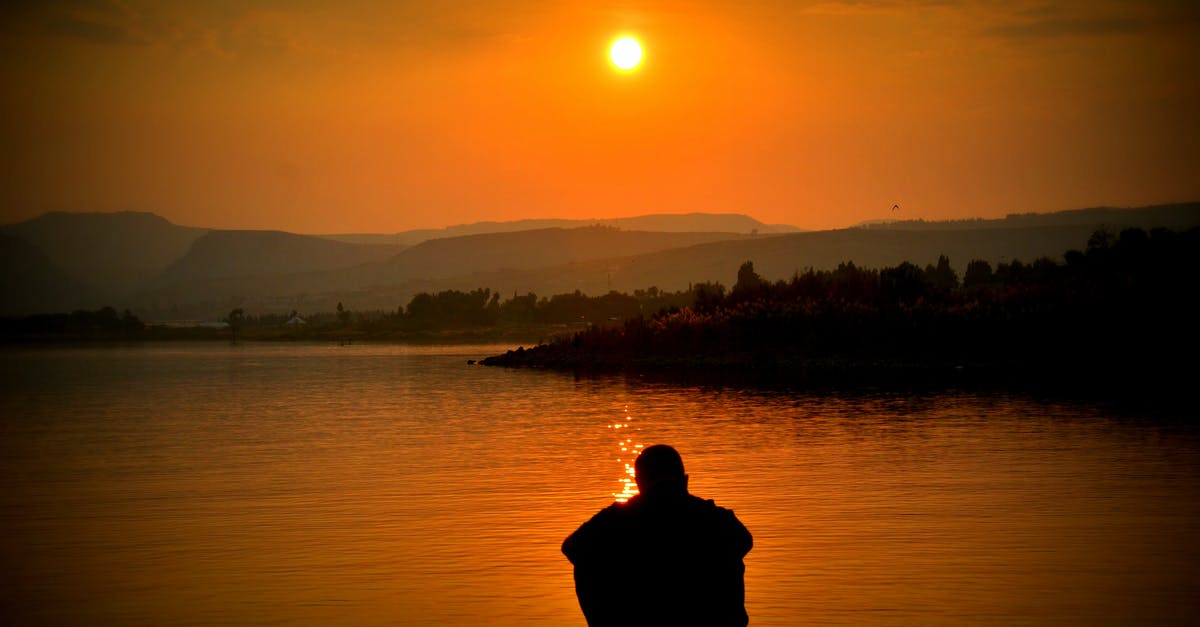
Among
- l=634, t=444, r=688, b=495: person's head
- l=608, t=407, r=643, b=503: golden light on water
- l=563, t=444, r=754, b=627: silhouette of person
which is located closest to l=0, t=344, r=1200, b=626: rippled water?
l=608, t=407, r=643, b=503: golden light on water

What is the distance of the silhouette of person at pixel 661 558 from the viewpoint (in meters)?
8.46

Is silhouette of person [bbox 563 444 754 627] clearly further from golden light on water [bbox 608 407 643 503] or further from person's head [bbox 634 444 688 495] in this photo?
golden light on water [bbox 608 407 643 503]

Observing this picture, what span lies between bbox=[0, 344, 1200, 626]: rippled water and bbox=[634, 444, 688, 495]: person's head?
6.61 m

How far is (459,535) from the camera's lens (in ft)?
64.6

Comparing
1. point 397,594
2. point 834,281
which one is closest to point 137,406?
point 397,594

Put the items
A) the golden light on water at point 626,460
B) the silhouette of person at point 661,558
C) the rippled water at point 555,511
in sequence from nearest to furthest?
the silhouette of person at point 661,558
the rippled water at point 555,511
the golden light on water at point 626,460

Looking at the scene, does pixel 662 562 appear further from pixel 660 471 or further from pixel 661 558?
pixel 660 471

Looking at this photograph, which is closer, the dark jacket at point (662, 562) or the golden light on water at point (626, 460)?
the dark jacket at point (662, 562)

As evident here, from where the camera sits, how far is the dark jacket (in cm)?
848

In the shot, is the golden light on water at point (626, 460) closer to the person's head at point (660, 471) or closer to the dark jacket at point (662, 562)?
the dark jacket at point (662, 562)

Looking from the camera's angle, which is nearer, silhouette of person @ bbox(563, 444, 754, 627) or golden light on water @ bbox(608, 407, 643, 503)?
silhouette of person @ bbox(563, 444, 754, 627)

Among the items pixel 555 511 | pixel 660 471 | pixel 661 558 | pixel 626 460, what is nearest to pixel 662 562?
pixel 661 558

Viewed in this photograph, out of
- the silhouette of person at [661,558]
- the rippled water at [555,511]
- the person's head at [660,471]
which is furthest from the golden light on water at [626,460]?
the person's head at [660,471]

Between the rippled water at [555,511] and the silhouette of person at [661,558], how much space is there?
613 centimetres
